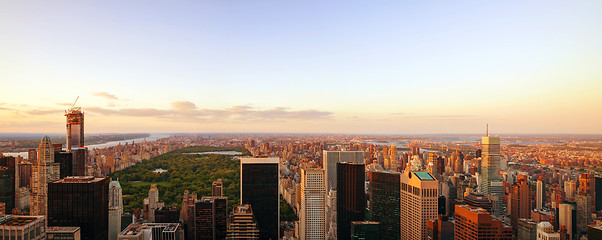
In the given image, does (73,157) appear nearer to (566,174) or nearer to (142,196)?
(142,196)

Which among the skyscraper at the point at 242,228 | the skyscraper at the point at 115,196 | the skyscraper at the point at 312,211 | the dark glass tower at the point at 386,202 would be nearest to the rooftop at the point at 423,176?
the dark glass tower at the point at 386,202

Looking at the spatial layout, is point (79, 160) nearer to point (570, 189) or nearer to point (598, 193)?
point (570, 189)

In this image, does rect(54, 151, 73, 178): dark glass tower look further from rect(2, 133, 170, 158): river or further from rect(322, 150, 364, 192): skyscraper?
rect(322, 150, 364, 192): skyscraper

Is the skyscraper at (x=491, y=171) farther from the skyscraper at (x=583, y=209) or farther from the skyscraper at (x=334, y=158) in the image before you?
the skyscraper at (x=334, y=158)

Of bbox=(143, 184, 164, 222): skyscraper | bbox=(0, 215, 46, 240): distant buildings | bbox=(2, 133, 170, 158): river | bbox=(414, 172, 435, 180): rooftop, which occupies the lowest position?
bbox=(143, 184, 164, 222): skyscraper

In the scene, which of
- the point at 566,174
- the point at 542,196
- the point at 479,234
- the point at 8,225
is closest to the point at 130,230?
the point at 8,225

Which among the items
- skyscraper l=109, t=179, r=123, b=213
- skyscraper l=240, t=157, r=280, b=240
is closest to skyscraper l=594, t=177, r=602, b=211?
skyscraper l=240, t=157, r=280, b=240
